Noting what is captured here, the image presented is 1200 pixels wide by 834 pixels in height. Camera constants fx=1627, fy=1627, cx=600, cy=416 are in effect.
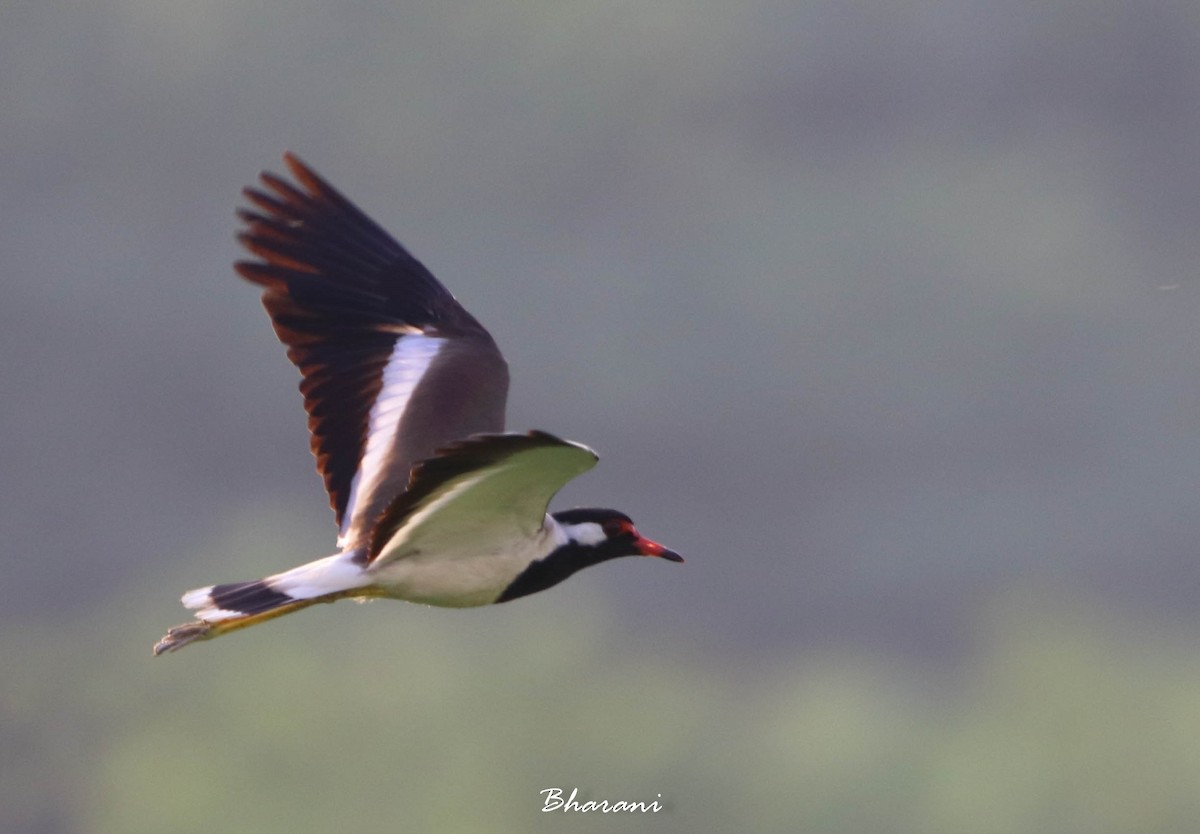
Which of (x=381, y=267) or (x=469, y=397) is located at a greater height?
(x=381, y=267)

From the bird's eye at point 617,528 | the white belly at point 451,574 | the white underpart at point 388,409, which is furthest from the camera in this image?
the white underpart at point 388,409

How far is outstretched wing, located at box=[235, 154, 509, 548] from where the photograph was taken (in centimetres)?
696

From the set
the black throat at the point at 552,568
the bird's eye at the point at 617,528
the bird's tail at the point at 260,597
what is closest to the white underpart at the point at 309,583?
the bird's tail at the point at 260,597

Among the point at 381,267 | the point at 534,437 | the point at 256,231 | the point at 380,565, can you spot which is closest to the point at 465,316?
the point at 381,267

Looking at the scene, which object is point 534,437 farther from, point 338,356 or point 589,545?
point 338,356

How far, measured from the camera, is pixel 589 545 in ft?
21.8

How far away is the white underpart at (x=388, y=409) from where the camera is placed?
691cm

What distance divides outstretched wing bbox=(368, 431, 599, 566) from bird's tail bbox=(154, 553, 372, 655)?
0.48ft

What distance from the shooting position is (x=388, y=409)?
7094mm

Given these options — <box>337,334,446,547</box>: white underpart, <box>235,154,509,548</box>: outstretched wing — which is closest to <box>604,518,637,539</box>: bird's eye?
<box>235,154,509,548</box>: outstretched wing

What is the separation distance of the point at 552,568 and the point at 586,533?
22 centimetres

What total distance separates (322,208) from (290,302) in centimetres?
48

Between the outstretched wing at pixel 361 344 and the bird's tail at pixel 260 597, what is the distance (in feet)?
1.61

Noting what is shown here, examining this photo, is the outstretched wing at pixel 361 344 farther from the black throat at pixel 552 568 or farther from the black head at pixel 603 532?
the black throat at pixel 552 568
